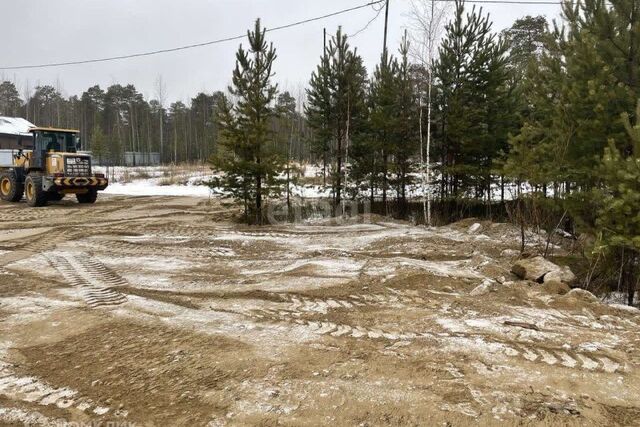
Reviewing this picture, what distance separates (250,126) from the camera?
1249 cm

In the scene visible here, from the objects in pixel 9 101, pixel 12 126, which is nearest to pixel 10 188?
pixel 12 126

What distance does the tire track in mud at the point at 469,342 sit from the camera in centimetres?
368

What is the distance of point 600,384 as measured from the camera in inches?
132

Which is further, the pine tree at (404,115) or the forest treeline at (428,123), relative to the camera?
the pine tree at (404,115)

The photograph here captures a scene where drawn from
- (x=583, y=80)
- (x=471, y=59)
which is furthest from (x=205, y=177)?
(x=583, y=80)

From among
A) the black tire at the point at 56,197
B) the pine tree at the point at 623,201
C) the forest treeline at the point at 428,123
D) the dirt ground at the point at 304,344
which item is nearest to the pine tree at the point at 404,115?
the forest treeline at the point at 428,123

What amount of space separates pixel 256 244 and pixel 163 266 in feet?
8.53

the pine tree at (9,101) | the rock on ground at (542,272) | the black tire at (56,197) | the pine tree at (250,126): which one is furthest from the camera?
the pine tree at (9,101)

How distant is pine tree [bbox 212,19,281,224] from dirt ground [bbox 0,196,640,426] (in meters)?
4.63

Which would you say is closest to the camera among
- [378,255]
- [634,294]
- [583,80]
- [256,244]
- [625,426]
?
[625,426]

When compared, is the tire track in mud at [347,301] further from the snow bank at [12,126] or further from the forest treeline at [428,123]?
the snow bank at [12,126]

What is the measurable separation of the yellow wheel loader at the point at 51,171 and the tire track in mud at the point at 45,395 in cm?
1485

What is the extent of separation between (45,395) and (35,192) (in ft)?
53.2

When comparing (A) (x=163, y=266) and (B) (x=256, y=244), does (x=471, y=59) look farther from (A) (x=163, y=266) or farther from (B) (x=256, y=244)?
(A) (x=163, y=266)
